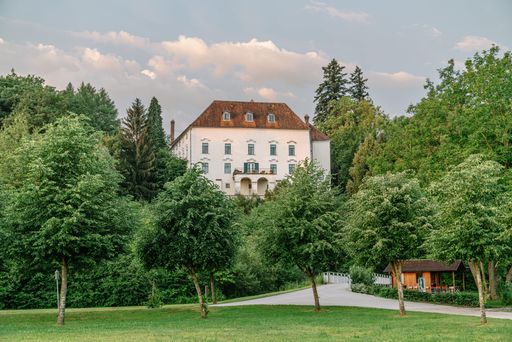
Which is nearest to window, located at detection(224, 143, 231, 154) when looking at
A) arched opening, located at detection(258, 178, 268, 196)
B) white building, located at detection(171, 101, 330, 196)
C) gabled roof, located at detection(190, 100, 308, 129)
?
white building, located at detection(171, 101, 330, 196)

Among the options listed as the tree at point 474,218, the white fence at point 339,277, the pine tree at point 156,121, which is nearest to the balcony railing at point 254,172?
the pine tree at point 156,121

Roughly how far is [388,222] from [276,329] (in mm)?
10162

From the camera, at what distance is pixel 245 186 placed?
8856 cm

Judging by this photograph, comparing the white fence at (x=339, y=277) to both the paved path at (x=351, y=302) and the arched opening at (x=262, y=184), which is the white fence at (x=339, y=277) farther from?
the arched opening at (x=262, y=184)

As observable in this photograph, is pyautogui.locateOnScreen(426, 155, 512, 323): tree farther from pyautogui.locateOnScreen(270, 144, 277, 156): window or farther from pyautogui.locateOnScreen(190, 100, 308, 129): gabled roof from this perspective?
pyautogui.locateOnScreen(270, 144, 277, 156): window

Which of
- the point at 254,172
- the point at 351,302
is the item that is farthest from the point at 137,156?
the point at 351,302

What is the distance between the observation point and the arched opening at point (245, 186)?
88.0 metres

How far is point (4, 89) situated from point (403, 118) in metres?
56.8

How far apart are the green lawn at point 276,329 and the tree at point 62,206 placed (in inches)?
122

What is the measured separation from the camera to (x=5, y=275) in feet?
153

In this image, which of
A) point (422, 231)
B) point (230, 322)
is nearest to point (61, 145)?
point (230, 322)

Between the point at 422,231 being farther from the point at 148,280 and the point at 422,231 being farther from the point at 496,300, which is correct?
the point at 148,280

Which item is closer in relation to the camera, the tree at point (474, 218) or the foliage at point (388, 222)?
the tree at point (474, 218)

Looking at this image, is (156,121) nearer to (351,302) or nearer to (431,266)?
(431,266)
